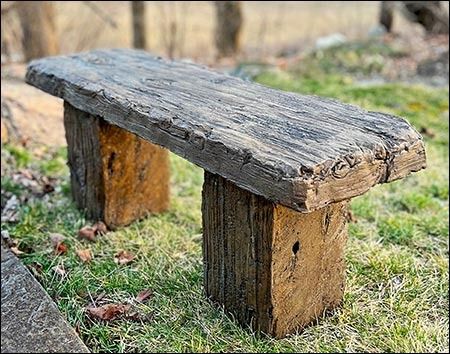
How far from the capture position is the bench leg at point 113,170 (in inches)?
129

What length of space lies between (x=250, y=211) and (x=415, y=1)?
222 inches

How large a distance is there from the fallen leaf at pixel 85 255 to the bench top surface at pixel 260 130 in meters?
0.67

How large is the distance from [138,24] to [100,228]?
515 cm

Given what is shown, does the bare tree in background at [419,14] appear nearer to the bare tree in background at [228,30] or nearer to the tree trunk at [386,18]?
the tree trunk at [386,18]

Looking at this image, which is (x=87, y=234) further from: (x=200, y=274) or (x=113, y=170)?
(x=200, y=274)

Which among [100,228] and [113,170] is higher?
[113,170]

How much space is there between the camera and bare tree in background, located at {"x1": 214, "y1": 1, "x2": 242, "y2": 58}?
870 cm

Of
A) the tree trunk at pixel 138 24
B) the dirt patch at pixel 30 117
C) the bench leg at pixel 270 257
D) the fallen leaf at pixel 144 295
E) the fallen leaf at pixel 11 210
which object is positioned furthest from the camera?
the tree trunk at pixel 138 24

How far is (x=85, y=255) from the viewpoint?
9.76ft

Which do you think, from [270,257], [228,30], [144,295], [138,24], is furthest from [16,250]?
[228,30]

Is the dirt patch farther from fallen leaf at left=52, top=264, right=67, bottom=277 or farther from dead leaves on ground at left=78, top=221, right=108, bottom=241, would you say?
fallen leaf at left=52, top=264, right=67, bottom=277

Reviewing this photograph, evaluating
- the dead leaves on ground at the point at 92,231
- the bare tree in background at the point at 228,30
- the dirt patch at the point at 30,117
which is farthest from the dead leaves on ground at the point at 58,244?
the bare tree in background at the point at 228,30

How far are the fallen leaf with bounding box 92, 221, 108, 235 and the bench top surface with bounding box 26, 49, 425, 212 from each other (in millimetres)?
648

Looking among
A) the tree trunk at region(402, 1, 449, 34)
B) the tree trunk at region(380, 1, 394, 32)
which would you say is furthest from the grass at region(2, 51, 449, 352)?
the tree trunk at region(380, 1, 394, 32)
